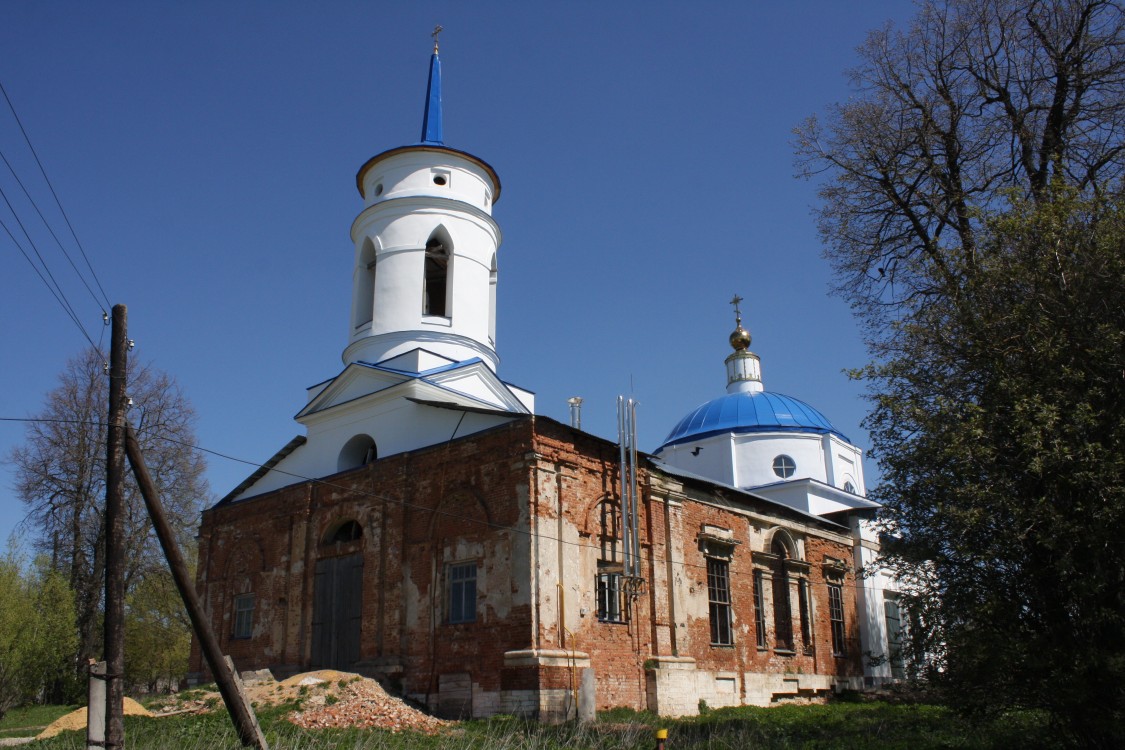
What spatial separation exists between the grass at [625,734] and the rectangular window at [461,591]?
2.19 meters

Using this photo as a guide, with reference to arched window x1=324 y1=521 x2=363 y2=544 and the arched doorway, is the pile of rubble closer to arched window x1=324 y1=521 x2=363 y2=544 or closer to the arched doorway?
the arched doorway

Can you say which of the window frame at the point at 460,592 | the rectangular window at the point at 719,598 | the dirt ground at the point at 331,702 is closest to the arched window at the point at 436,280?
the window frame at the point at 460,592

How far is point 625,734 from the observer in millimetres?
12938

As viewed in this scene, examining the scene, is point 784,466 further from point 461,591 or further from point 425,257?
point 461,591

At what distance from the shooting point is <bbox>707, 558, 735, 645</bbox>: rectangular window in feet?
65.7

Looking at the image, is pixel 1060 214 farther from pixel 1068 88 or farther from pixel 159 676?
pixel 159 676

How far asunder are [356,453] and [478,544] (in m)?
5.32

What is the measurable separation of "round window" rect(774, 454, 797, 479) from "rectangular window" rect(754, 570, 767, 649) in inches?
345

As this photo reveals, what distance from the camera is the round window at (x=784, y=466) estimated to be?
3041 cm

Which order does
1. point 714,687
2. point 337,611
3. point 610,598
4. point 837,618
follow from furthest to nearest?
point 837,618 → point 714,687 → point 337,611 → point 610,598

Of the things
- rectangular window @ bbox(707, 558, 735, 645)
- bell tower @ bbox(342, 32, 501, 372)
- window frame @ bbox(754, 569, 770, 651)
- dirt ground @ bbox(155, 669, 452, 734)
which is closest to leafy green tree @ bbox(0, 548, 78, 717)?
dirt ground @ bbox(155, 669, 452, 734)

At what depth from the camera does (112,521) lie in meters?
10.5

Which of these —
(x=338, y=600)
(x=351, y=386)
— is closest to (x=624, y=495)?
(x=338, y=600)

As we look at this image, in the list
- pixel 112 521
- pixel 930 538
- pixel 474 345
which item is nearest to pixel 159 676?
pixel 474 345
